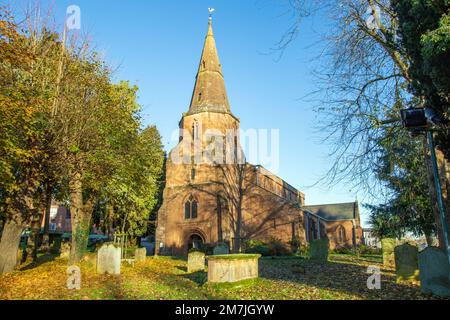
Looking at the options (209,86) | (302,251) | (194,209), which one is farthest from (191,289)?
(209,86)

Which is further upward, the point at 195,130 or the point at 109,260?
the point at 195,130

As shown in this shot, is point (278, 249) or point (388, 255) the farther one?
point (278, 249)

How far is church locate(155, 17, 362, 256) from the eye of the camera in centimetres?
3031

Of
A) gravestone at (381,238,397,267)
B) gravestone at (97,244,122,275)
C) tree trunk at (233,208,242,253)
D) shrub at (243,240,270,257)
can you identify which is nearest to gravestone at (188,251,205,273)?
gravestone at (97,244,122,275)

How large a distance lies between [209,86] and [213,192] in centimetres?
1155

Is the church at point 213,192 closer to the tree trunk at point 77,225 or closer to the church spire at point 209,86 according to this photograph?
the church spire at point 209,86

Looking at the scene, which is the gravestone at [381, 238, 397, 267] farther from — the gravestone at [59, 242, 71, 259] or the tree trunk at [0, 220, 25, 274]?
the gravestone at [59, 242, 71, 259]

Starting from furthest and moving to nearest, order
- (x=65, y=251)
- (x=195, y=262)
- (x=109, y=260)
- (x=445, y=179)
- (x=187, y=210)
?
(x=187, y=210) → (x=65, y=251) → (x=195, y=262) → (x=109, y=260) → (x=445, y=179)

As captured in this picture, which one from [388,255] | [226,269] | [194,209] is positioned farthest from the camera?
[194,209]

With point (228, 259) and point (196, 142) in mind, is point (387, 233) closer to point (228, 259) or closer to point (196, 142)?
point (196, 142)

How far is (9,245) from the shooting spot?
40.9 ft

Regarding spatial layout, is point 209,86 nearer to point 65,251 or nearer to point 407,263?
point 65,251

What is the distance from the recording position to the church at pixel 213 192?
99.5 feet
